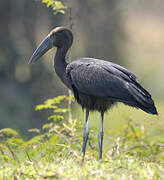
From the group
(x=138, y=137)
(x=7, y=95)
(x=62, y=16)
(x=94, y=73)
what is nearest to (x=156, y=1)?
(x=62, y=16)

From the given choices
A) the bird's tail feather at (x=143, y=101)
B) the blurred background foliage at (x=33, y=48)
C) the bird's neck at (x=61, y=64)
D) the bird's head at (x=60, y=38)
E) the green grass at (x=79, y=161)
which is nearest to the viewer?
the green grass at (x=79, y=161)

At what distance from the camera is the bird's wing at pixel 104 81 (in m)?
6.05

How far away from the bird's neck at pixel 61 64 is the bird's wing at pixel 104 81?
234 millimetres

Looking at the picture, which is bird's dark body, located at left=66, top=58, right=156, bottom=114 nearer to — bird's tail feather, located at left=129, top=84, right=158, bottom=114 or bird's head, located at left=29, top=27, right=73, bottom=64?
bird's tail feather, located at left=129, top=84, right=158, bottom=114

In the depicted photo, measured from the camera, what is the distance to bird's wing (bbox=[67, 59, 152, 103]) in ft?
19.9

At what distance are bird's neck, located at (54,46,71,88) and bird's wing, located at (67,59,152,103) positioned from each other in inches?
9.2

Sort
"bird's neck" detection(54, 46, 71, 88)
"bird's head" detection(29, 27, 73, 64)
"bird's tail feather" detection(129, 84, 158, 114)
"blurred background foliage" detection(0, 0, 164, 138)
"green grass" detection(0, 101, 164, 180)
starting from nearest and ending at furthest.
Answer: "green grass" detection(0, 101, 164, 180) < "bird's tail feather" detection(129, 84, 158, 114) < "bird's neck" detection(54, 46, 71, 88) < "bird's head" detection(29, 27, 73, 64) < "blurred background foliage" detection(0, 0, 164, 138)

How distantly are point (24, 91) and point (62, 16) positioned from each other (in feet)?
7.13

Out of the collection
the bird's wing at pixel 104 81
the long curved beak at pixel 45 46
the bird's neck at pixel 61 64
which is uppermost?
the long curved beak at pixel 45 46

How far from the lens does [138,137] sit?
25.7 feet

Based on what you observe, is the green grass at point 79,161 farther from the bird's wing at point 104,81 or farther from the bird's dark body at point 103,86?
the bird's wing at point 104,81

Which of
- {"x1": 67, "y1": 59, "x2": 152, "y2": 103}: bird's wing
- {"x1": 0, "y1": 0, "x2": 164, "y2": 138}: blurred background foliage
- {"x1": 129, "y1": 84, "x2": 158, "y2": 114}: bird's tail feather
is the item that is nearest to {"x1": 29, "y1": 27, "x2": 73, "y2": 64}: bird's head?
{"x1": 67, "y1": 59, "x2": 152, "y2": 103}: bird's wing

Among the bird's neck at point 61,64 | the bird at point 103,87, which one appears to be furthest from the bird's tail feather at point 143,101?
the bird's neck at point 61,64

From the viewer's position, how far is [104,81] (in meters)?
6.18
